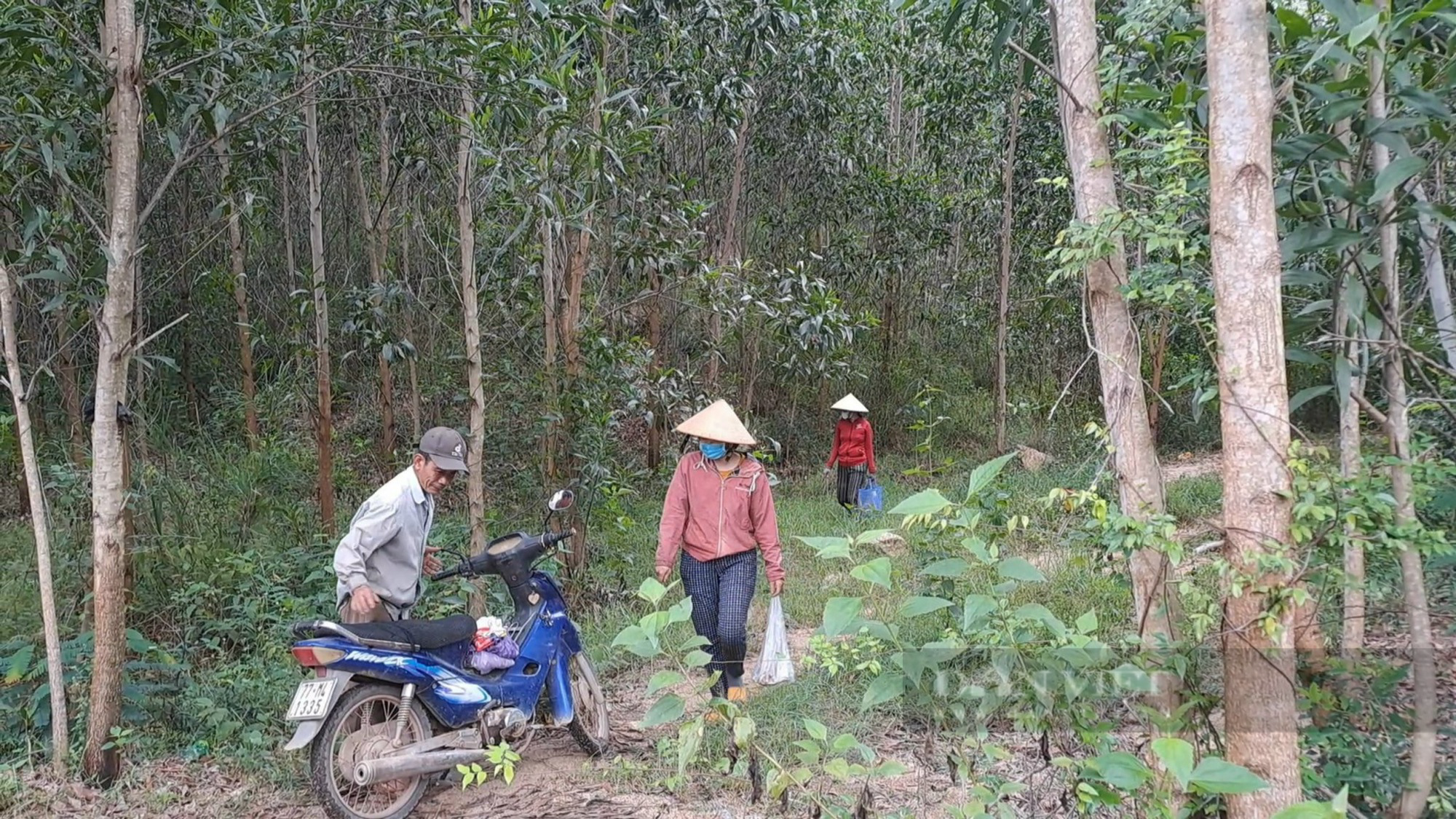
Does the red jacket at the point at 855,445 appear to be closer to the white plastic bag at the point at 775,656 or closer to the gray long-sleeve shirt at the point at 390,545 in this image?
the white plastic bag at the point at 775,656

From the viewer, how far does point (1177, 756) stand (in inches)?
65.2

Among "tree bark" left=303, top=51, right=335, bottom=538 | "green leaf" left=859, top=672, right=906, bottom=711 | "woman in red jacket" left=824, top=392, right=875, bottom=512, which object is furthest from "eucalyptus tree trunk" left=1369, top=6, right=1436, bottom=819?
"woman in red jacket" left=824, top=392, right=875, bottom=512

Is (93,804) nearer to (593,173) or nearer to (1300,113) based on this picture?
(593,173)

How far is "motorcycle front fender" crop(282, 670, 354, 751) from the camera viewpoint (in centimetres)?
331

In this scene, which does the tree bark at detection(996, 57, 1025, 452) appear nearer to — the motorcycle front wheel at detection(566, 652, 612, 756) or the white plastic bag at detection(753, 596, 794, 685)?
the white plastic bag at detection(753, 596, 794, 685)

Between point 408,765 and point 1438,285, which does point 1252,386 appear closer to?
point 1438,285

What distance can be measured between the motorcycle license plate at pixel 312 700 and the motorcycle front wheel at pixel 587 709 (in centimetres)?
110

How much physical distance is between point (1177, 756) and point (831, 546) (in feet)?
2.54

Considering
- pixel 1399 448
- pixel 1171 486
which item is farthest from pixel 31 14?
pixel 1171 486

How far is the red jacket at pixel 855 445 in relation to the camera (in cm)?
926

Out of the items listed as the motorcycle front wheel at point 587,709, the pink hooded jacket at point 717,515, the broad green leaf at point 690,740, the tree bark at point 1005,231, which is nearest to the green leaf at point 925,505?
the broad green leaf at point 690,740

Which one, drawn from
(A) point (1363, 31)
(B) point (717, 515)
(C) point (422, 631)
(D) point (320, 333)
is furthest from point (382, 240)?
(A) point (1363, 31)

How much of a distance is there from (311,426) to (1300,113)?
34.9ft

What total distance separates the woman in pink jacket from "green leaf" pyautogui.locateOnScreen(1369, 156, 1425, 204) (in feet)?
8.89
